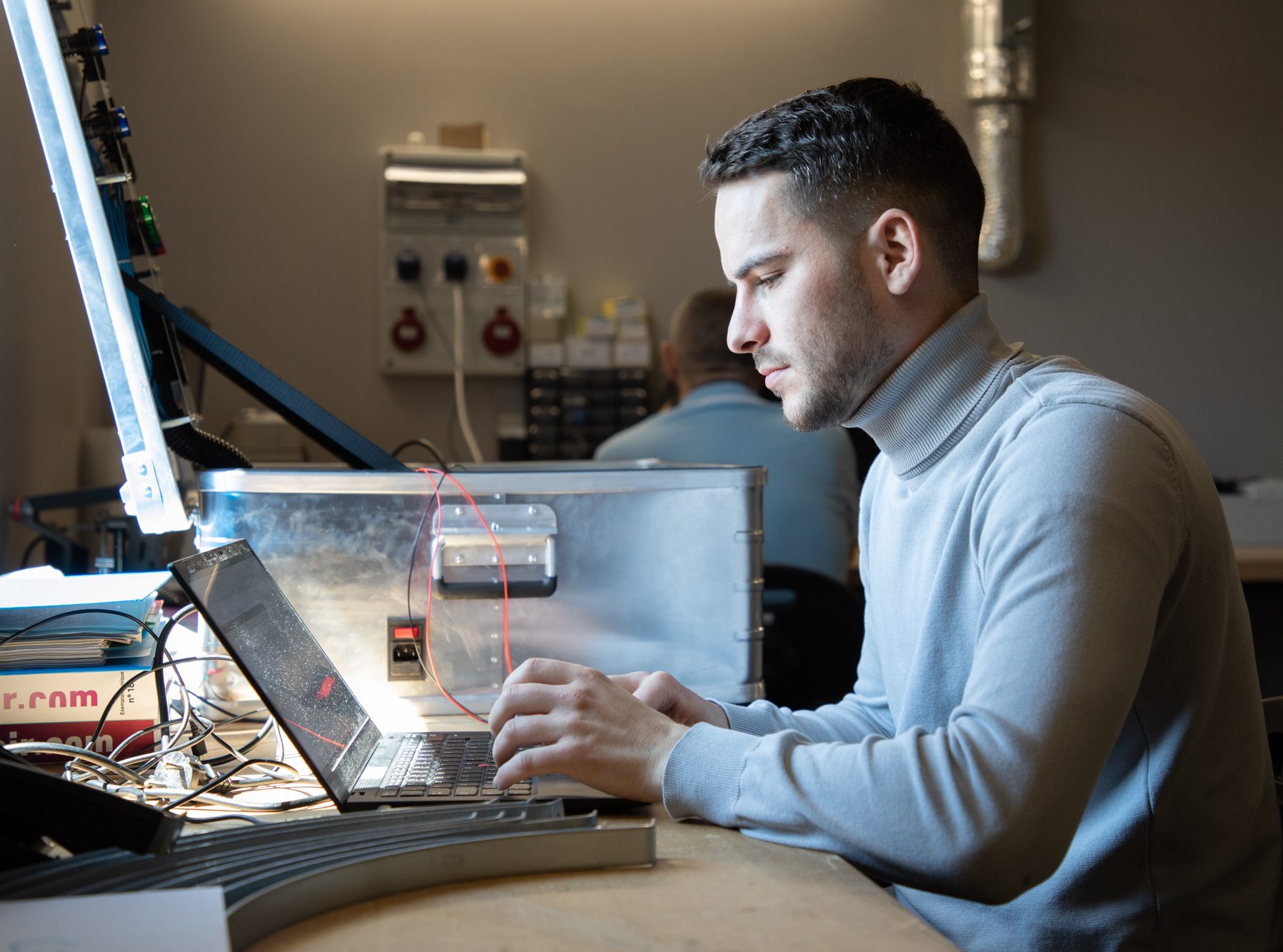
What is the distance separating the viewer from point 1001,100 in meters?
3.28

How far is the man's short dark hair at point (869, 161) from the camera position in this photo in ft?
3.36

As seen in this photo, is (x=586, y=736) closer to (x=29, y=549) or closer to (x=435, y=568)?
(x=435, y=568)

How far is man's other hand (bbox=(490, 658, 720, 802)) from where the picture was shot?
33.4 inches

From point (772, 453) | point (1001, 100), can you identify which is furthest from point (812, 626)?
point (1001, 100)

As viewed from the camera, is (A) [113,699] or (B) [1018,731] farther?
(A) [113,699]

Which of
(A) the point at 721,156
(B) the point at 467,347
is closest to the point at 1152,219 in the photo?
(B) the point at 467,347

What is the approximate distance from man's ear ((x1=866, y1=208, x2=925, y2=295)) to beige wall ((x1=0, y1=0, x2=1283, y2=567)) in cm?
229

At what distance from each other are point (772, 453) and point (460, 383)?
1.18m

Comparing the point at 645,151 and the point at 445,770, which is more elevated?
the point at 645,151

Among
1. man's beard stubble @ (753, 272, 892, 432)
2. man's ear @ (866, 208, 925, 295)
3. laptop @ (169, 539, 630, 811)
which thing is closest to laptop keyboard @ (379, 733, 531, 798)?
laptop @ (169, 539, 630, 811)

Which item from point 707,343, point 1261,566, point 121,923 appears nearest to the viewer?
point 121,923

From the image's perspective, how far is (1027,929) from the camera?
89 centimetres

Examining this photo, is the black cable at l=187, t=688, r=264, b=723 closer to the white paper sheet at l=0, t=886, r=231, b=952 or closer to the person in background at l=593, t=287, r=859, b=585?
the white paper sheet at l=0, t=886, r=231, b=952

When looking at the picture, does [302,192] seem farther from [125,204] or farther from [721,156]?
[721,156]
